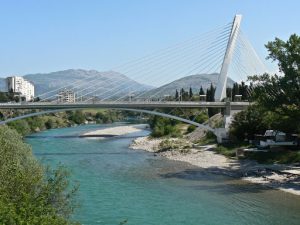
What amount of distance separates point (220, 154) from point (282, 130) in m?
6.05

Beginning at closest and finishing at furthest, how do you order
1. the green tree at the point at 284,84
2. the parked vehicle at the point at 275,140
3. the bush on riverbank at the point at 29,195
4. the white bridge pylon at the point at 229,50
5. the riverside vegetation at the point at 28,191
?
the bush on riverbank at the point at 29,195 < the riverside vegetation at the point at 28,191 < the green tree at the point at 284,84 < the parked vehicle at the point at 275,140 < the white bridge pylon at the point at 229,50

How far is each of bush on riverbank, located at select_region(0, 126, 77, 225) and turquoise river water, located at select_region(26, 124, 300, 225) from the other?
5181 mm

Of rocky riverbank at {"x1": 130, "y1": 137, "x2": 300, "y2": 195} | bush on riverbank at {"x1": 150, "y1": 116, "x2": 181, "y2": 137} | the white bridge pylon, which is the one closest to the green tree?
rocky riverbank at {"x1": 130, "y1": 137, "x2": 300, "y2": 195}

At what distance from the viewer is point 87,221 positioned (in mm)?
23047

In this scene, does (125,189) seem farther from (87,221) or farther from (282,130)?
(282,130)

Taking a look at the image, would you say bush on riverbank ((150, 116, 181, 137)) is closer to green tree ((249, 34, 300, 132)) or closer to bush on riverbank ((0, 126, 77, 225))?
green tree ((249, 34, 300, 132))

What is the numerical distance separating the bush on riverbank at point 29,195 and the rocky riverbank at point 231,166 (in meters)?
16.6

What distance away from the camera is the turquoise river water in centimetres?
2402

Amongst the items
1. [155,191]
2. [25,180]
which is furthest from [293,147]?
[25,180]

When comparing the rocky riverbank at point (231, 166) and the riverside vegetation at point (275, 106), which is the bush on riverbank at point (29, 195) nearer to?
the rocky riverbank at point (231, 166)

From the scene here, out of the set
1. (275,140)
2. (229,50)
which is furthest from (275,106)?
(229,50)

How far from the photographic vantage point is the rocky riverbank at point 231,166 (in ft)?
109

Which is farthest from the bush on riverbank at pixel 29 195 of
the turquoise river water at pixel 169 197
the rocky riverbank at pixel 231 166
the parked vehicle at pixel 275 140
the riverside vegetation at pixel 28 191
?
the parked vehicle at pixel 275 140

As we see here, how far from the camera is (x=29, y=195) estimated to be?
1452cm
